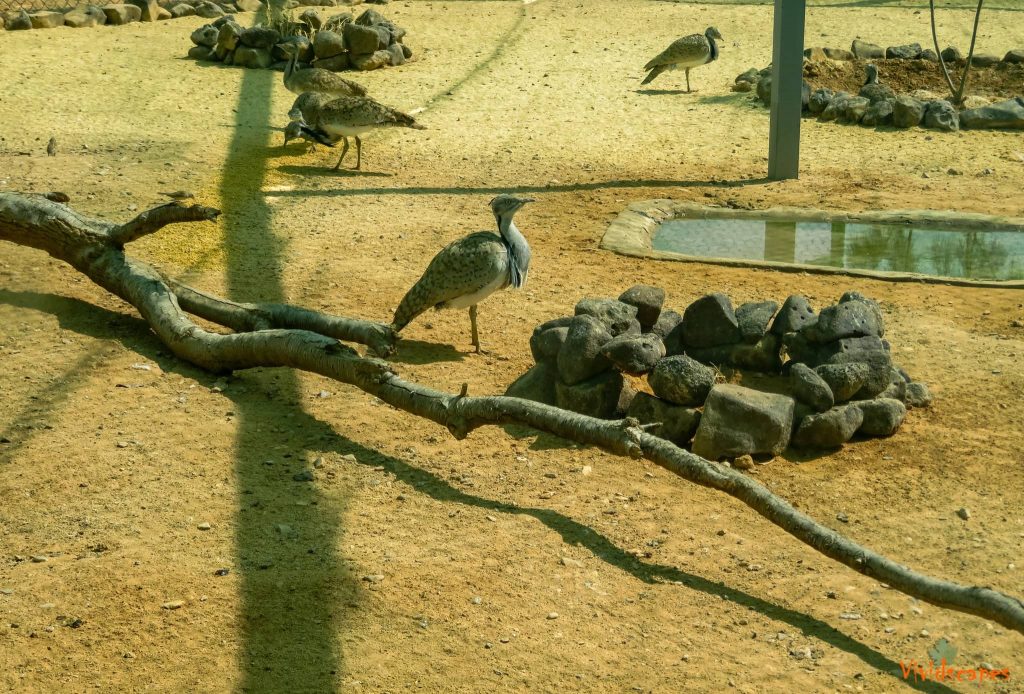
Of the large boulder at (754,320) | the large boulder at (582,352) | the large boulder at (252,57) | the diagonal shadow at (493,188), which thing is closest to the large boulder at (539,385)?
the large boulder at (582,352)

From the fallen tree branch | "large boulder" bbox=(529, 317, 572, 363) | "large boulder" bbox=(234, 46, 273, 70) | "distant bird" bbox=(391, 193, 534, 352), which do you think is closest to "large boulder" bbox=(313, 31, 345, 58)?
"large boulder" bbox=(234, 46, 273, 70)

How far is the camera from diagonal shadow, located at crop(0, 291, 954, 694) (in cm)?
384

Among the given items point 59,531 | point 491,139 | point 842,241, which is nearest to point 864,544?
point 59,531

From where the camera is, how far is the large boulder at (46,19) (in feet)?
45.9

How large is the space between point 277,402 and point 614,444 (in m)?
1.78

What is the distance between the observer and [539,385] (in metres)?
5.80

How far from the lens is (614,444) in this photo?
454cm

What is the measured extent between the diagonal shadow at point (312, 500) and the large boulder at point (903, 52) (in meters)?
9.80

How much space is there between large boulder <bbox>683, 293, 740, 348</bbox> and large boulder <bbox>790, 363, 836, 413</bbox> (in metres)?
0.49

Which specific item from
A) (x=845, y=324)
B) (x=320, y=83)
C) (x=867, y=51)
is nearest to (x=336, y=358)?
(x=845, y=324)

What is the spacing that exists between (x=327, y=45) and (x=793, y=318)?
27.3 feet

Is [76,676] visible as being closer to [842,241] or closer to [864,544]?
[864,544]

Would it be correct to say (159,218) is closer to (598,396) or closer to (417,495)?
(417,495)

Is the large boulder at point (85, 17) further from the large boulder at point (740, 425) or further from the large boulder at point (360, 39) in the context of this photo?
the large boulder at point (740, 425)
